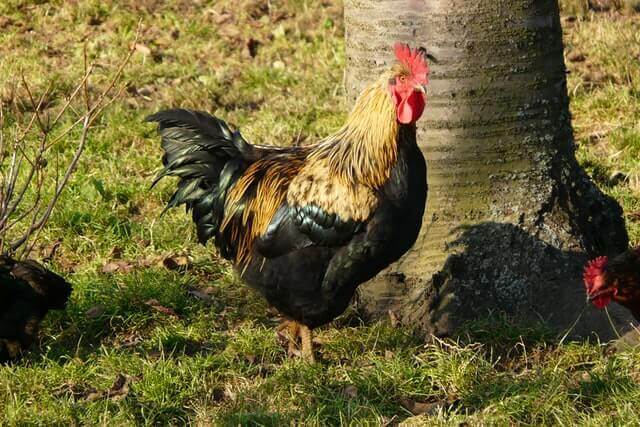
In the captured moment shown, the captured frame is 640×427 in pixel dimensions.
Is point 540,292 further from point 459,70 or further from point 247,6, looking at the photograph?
point 247,6

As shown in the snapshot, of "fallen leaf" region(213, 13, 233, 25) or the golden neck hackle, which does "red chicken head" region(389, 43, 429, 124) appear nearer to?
the golden neck hackle

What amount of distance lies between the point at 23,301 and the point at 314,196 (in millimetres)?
1578

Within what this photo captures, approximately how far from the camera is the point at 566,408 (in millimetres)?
3986

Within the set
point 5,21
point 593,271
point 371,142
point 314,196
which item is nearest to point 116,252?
point 314,196

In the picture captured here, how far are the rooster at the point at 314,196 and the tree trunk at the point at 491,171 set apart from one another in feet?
1.42

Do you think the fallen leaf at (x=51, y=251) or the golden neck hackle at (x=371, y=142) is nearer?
the golden neck hackle at (x=371, y=142)

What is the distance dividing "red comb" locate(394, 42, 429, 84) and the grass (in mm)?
1300

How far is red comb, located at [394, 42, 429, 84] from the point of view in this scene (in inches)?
164

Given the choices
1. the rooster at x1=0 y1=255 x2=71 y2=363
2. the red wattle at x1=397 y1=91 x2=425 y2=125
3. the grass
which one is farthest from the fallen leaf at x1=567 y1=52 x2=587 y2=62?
the rooster at x1=0 y1=255 x2=71 y2=363

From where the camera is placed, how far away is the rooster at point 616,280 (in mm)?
4309

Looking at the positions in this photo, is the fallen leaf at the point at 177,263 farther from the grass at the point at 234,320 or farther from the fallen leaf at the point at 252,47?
the fallen leaf at the point at 252,47

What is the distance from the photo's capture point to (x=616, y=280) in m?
4.31

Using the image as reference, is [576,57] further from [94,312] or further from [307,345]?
[94,312]

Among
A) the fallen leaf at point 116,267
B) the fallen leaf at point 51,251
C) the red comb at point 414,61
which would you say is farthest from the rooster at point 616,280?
the fallen leaf at point 51,251
